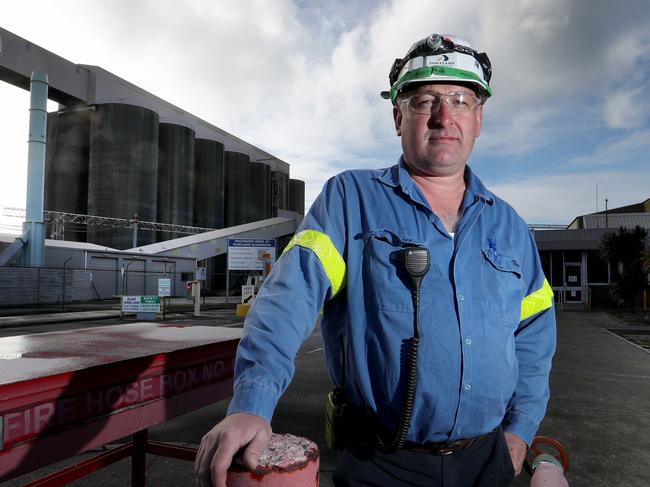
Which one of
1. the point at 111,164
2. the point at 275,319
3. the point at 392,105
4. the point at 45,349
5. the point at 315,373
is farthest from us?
the point at 111,164

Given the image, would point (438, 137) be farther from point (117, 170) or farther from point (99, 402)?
point (117, 170)

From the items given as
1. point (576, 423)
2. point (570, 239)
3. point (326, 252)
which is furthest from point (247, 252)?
point (326, 252)

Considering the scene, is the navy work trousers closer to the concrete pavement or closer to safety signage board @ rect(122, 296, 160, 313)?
the concrete pavement

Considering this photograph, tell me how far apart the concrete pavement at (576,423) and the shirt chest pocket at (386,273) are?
2.96 meters

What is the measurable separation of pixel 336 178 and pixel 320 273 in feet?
1.45

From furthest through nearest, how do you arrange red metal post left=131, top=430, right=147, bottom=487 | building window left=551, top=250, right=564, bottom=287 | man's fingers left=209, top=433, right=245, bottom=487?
building window left=551, top=250, right=564, bottom=287 < red metal post left=131, top=430, right=147, bottom=487 < man's fingers left=209, top=433, right=245, bottom=487

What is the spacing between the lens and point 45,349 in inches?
103

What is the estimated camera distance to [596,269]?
1308 inches

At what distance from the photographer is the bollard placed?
1047mm

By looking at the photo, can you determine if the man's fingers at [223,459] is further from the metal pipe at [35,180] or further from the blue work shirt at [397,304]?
the metal pipe at [35,180]

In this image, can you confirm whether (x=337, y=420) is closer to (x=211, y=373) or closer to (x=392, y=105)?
(x=392, y=105)

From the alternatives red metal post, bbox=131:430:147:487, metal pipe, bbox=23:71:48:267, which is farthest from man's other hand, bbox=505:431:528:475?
metal pipe, bbox=23:71:48:267

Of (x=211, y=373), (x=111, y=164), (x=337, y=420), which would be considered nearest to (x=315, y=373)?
(x=211, y=373)

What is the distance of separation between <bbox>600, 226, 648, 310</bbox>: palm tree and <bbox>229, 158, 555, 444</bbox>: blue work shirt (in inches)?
1157
